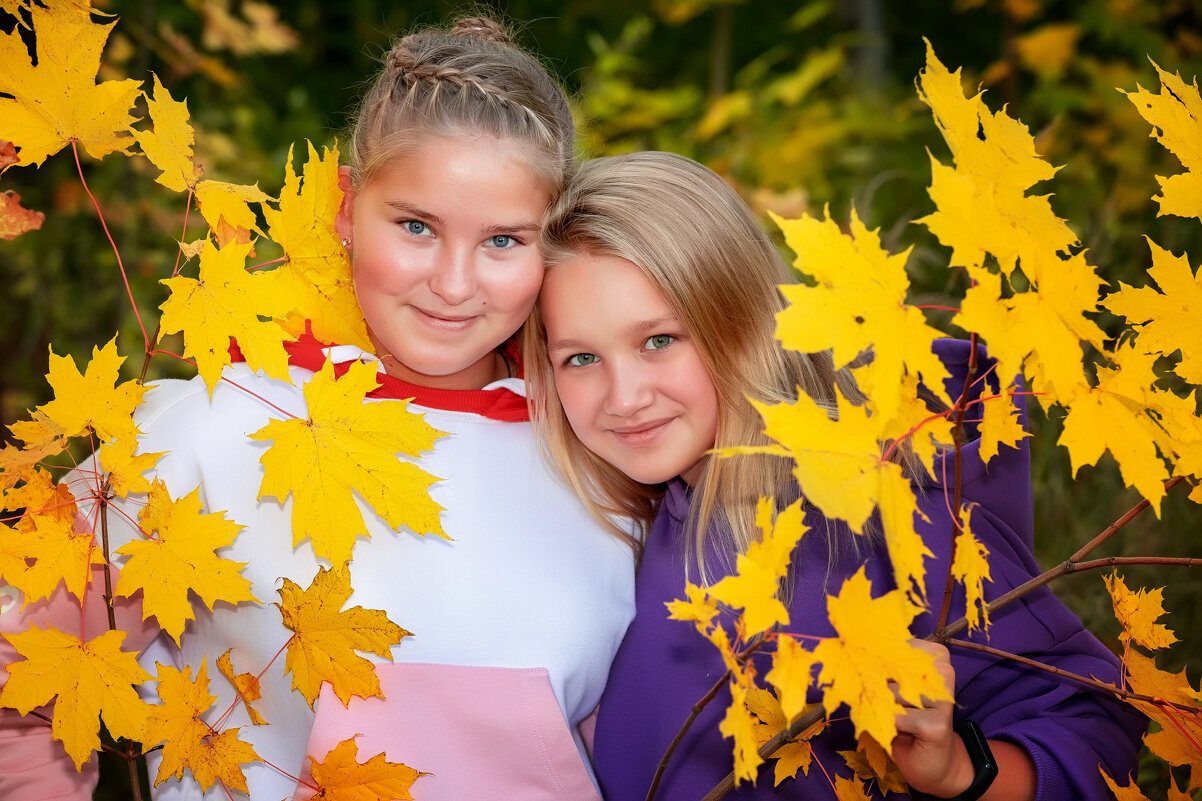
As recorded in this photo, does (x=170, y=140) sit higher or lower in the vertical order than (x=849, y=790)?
higher

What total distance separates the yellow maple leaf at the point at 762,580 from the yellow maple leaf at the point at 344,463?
0.43 metres

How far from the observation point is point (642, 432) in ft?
4.74

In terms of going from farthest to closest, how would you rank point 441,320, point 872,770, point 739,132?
point 739,132, point 441,320, point 872,770

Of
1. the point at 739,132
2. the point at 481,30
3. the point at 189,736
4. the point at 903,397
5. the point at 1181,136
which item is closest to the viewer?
the point at 903,397

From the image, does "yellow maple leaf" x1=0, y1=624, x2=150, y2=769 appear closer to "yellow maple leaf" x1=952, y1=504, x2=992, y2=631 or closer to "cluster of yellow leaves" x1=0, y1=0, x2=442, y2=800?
"cluster of yellow leaves" x1=0, y1=0, x2=442, y2=800

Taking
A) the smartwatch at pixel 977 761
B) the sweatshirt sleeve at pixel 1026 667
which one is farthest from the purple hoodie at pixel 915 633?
the smartwatch at pixel 977 761

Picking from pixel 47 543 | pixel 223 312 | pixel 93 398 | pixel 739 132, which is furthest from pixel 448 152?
pixel 739 132

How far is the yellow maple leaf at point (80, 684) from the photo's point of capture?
1.01m

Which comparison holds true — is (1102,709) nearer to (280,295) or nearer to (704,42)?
(280,295)

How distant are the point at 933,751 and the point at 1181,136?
2.18 feet

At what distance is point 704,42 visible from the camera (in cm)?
Result: 587

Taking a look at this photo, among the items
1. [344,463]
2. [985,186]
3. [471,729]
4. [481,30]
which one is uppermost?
[481,30]

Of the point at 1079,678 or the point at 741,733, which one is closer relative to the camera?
the point at 741,733

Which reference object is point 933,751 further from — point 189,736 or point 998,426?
point 189,736
